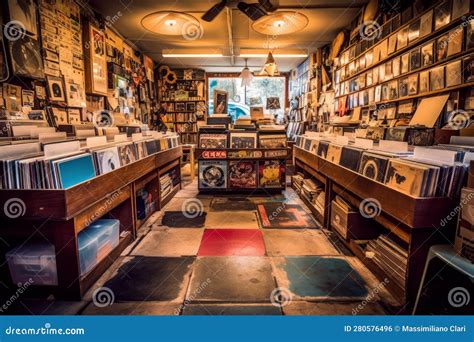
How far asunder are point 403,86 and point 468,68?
4.10 ft

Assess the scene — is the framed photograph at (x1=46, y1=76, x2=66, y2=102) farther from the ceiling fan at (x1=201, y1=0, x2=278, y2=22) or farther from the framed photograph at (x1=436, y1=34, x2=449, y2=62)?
the framed photograph at (x1=436, y1=34, x2=449, y2=62)

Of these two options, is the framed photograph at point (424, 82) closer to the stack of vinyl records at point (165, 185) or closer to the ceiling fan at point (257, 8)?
the ceiling fan at point (257, 8)

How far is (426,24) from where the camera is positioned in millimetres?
3562

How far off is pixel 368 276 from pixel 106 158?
240cm

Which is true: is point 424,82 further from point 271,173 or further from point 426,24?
point 271,173

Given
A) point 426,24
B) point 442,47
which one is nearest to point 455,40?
point 442,47

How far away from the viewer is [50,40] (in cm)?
421

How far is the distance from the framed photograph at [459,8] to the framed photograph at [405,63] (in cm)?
94

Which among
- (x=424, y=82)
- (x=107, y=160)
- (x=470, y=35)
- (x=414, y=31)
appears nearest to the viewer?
(x=107, y=160)

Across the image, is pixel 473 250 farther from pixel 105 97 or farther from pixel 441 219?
pixel 105 97

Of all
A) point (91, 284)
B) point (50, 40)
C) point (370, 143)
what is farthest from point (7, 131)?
point (370, 143)

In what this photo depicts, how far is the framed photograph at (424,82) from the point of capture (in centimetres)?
362

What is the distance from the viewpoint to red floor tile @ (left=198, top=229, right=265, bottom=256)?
9.03 ft

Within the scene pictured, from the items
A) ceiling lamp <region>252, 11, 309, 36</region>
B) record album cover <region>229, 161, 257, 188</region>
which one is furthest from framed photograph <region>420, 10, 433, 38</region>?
record album cover <region>229, 161, 257, 188</region>
